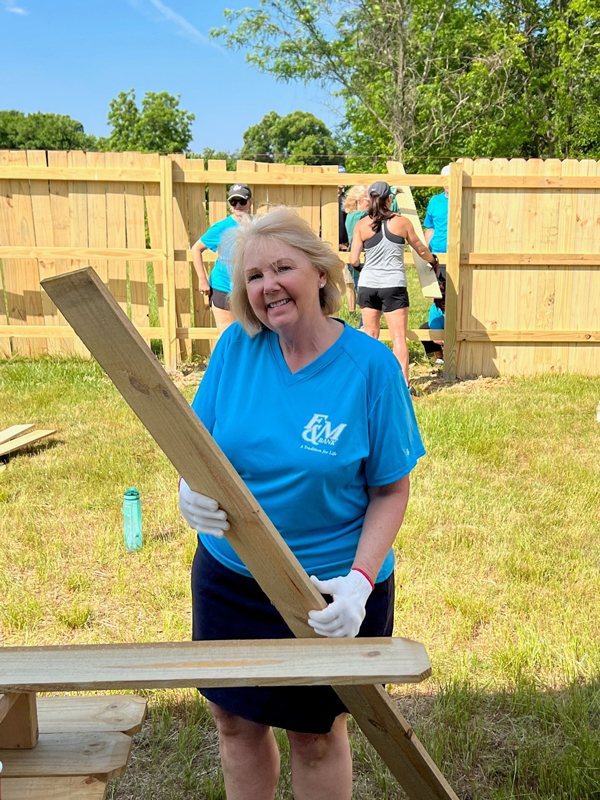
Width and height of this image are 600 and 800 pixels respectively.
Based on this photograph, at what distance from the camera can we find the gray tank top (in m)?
6.99

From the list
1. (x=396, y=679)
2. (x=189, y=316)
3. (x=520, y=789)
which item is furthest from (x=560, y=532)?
(x=189, y=316)

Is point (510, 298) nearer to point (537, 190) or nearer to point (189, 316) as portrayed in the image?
point (537, 190)

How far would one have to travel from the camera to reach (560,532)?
4250mm

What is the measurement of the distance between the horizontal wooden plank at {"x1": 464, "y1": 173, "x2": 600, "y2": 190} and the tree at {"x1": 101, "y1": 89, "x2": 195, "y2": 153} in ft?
160

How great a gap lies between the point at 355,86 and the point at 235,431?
1042 inches

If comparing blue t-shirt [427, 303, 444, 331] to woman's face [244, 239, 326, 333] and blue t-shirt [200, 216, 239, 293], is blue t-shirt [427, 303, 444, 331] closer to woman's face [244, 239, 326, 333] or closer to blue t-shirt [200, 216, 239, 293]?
blue t-shirt [200, 216, 239, 293]

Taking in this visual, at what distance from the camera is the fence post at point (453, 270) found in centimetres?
778

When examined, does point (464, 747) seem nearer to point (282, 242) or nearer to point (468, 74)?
point (282, 242)

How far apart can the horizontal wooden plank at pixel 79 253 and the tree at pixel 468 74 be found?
55.3ft

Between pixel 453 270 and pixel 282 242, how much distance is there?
6448 millimetres

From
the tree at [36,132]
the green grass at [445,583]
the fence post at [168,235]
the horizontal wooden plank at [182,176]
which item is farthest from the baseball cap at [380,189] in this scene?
the tree at [36,132]

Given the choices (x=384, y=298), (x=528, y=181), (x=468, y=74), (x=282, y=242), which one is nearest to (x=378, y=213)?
(x=384, y=298)

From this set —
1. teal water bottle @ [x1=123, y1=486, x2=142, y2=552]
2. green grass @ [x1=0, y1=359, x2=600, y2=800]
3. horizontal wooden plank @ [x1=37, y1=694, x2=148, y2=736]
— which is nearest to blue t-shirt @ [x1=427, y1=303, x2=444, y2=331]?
green grass @ [x1=0, y1=359, x2=600, y2=800]

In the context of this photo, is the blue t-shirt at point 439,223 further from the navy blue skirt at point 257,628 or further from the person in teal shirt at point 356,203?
the navy blue skirt at point 257,628
